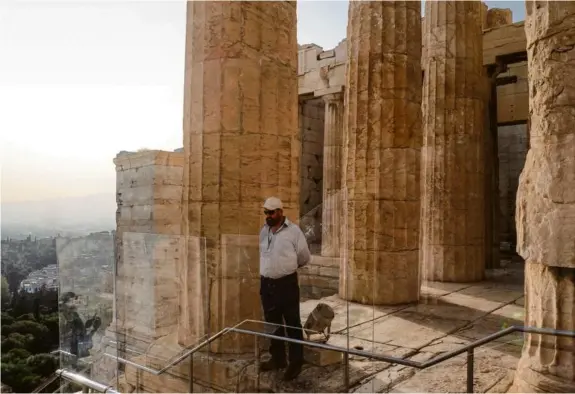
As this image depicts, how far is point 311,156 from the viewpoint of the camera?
63.7 feet

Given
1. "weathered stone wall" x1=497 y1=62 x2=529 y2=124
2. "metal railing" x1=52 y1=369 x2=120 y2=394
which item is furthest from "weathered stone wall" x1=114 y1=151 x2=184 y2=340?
"weathered stone wall" x1=497 y1=62 x2=529 y2=124

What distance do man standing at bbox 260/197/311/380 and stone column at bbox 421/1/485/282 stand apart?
23.4ft

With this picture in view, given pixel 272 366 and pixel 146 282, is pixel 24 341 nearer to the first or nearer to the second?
pixel 146 282

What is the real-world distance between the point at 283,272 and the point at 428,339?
2.77m

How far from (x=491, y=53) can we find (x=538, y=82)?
1008 centimetres

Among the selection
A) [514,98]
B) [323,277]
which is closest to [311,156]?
[514,98]

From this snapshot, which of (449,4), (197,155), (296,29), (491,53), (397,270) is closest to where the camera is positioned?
(197,155)

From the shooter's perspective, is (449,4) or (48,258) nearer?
(48,258)

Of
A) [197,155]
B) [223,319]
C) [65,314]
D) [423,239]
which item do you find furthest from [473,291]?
[65,314]

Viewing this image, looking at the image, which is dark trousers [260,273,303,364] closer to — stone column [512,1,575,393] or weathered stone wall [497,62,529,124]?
stone column [512,1,575,393]

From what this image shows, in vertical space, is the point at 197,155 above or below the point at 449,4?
below

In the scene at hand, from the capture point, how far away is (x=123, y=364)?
511 centimetres

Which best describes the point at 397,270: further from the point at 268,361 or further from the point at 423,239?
the point at 268,361

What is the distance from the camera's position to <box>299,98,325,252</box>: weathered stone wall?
1894 centimetres
